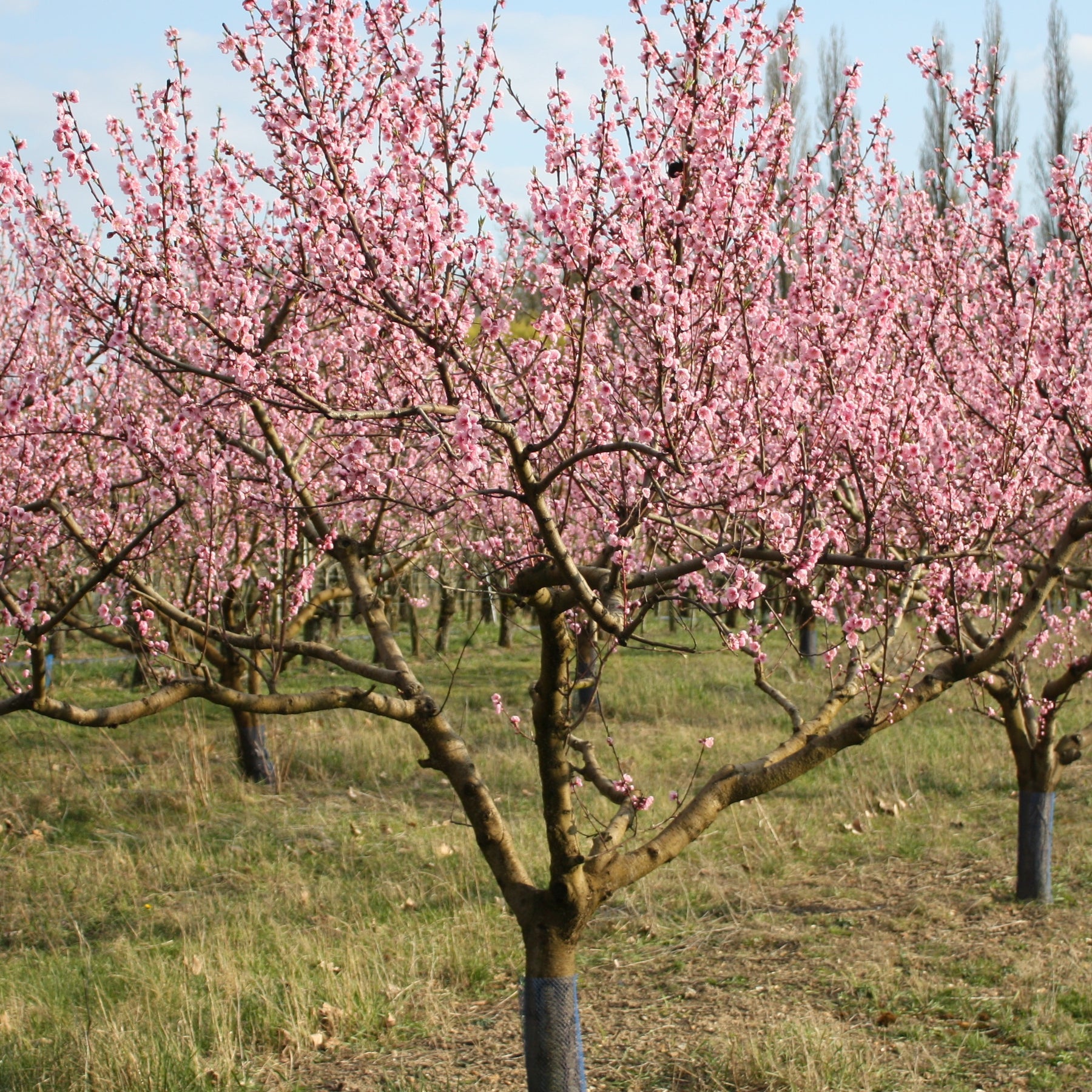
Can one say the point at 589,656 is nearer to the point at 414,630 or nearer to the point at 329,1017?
the point at 329,1017

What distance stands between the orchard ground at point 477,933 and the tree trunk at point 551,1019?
→ 841 mm

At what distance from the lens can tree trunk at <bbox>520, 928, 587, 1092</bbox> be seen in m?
3.87

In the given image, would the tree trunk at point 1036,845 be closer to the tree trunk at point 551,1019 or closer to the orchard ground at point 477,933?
the orchard ground at point 477,933

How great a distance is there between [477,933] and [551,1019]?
259cm

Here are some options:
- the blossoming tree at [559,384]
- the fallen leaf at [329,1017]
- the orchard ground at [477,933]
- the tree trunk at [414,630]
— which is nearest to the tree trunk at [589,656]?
the blossoming tree at [559,384]

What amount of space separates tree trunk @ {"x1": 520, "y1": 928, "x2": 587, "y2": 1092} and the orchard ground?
841 millimetres

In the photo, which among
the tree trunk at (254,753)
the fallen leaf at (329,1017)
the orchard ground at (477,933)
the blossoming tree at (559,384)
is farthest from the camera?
the tree trunk at (254,753)

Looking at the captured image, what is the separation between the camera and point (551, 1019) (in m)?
3.88

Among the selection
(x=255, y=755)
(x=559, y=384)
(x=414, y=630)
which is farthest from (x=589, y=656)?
(x=414, y=630)

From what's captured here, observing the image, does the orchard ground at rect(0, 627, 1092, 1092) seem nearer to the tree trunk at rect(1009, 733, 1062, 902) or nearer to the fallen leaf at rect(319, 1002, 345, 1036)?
the fallen leaf at rect(319, 1002, 345, 1036)

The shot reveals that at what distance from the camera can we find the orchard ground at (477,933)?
4.75m

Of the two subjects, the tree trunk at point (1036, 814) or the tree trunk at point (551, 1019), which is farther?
the tree trunk at point (1036, 814)

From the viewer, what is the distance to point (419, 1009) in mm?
5465

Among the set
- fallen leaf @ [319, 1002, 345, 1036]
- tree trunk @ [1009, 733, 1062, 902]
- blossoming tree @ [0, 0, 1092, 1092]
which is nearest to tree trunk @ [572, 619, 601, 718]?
blossoming tree @ [0, 0, 1092, 1092]
